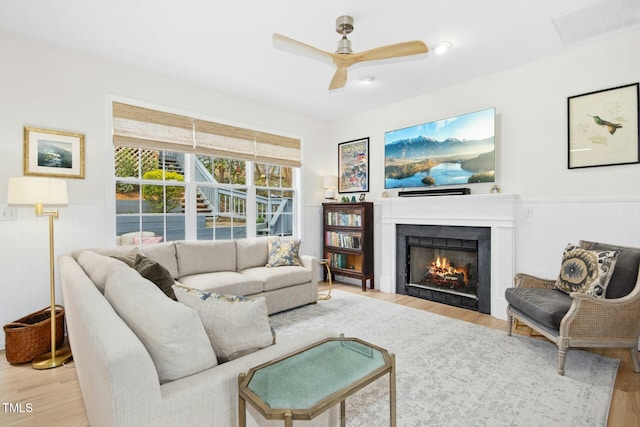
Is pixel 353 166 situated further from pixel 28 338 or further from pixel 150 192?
pixel 28 338

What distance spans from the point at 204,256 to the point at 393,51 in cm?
280

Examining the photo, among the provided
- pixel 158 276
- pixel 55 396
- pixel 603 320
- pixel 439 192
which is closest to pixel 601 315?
pixel 603 320

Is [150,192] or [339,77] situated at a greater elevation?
[339,77]

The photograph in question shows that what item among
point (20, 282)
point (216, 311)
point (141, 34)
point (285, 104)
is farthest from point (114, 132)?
point (216, 311)

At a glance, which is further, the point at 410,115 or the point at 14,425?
the point at 410,115

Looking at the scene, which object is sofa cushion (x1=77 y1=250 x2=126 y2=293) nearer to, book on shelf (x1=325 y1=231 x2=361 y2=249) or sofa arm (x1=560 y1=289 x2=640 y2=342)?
sofa arm (x1=560 y1=289 x2=640 y2=342)

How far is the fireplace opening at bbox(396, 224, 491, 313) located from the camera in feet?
12.0

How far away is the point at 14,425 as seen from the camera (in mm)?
1776

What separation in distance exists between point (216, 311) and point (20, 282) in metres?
2.73

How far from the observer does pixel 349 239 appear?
4852 mm

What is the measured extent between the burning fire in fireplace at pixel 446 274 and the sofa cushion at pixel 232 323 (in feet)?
10.9

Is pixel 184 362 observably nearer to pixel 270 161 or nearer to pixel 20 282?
pixel 20 282

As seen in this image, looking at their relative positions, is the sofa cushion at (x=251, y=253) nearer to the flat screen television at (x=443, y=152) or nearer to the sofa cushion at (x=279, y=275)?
the sofa cushion at (x=279, y=275)

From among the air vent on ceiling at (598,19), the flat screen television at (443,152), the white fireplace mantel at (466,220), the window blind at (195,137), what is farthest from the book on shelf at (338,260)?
the air vent on ceiling at (598,19)
